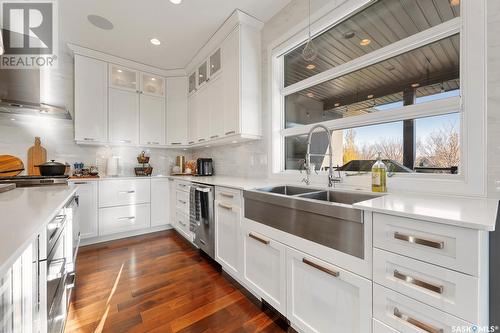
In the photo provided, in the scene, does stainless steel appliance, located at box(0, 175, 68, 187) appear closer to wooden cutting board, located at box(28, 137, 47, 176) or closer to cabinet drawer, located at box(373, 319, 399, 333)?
wooden cutting board, located at box(28, 137, 47, 176)

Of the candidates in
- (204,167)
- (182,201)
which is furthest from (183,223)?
(204,167)

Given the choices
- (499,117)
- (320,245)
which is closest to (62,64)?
(320,245)

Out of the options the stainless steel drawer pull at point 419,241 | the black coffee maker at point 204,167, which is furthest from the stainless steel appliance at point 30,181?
the stainless steel drawer pull at point 419,241

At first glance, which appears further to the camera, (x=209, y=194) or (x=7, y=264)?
(x=209, y=194)

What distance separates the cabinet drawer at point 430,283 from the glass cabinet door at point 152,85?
3822mm

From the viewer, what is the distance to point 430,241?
770 mm

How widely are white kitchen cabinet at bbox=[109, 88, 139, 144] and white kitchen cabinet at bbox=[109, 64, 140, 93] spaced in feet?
0.23

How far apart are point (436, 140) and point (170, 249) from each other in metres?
2.87

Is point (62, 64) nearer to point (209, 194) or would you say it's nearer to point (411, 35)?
point (209, 194)

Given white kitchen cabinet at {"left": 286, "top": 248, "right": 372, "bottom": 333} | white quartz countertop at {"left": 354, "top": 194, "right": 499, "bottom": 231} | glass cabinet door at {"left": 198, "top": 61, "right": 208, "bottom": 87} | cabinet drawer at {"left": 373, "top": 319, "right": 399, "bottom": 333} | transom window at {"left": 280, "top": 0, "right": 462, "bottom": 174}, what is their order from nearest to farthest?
white quartz countertop at {"left": 354, "top": 194, "right": 499, "bottom": 231}, cabinet drawer at {"left": 373, "top": 319, "right": 399, "bottom": 333}, white kitchen cabinet at {"left": 286, "top": 248, "right": 372, "bottom": 333}, transom window at {"left": 280, "top": 0, "right": 462, "bottom": 174}, glass cabinet door at {"left": 198, "top": 61, "right": 208, "bottom": 87}

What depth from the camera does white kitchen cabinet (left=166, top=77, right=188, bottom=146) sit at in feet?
12.1

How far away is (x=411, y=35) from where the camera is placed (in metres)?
1.42

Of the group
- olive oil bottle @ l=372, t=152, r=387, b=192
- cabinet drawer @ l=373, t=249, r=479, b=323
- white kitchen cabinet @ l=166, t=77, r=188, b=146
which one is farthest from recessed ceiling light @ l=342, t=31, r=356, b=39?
white kitchen cabinet @ l=166, t=77, r=188, b=146

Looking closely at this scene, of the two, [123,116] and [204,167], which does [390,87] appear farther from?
[123,116]
